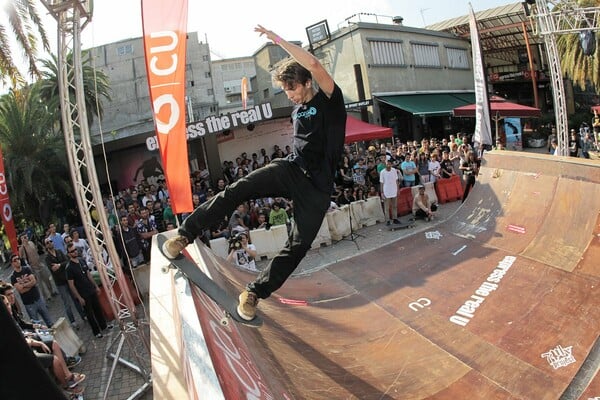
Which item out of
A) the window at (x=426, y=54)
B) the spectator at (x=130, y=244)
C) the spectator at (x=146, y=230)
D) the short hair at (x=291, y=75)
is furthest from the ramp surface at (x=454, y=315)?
the window at (x=426, y=54)

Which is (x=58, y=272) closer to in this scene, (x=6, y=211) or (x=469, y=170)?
(x=6, y=211)

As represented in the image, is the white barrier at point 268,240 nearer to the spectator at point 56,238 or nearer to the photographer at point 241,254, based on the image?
the photographer at point 241,254

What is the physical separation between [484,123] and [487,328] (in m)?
9.04

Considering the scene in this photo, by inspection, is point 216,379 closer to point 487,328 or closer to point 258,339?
point 258,339

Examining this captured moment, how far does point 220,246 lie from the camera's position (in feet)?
30.9

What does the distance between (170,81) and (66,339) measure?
4.13m

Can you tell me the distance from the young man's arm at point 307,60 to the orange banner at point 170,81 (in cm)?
239

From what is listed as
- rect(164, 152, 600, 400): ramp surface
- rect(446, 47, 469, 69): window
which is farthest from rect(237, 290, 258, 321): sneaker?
rect(446, 47, 469, 69): window

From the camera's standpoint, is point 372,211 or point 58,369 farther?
point 372,211

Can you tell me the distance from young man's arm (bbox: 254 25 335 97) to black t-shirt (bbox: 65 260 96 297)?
5449mm

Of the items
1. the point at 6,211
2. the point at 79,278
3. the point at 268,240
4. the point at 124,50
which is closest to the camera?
the point at 79,278

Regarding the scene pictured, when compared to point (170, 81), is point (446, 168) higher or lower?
lower

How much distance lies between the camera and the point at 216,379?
1.74m

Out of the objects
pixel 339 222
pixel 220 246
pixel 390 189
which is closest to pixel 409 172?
pixel 390 189
